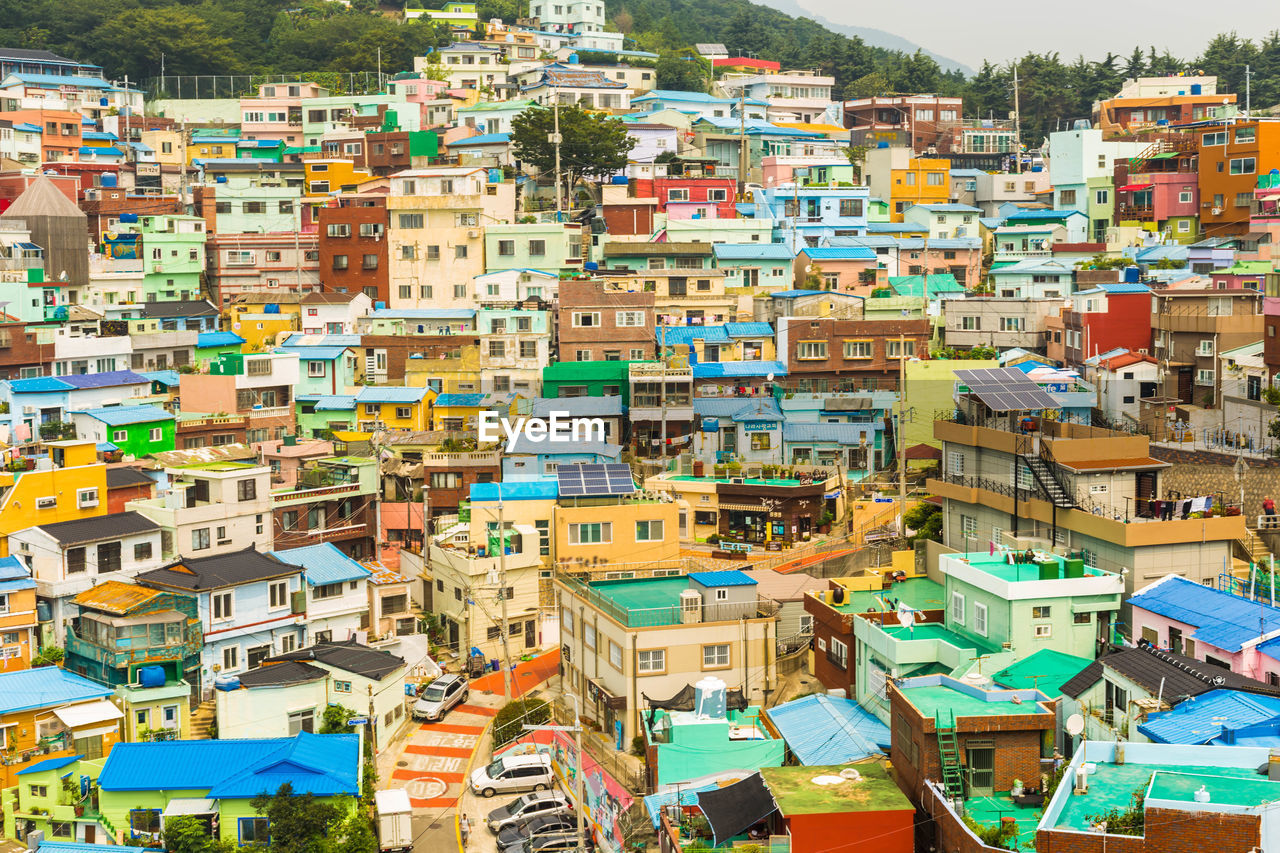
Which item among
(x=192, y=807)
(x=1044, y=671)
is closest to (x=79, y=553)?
(x=192, y=807)

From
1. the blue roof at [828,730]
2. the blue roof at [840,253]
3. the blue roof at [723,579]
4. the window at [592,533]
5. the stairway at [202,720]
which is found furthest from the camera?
the blue roof at [840,253]

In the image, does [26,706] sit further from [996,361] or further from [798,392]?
[996,361]

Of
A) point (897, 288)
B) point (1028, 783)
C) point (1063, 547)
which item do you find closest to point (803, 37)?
point (897, 288)

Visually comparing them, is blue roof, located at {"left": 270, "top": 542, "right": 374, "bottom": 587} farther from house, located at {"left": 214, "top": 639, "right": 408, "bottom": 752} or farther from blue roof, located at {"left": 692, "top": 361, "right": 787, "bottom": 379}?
blue roof, located at {"left": 692, "top": 361, "right": 787, "bottom": 379}

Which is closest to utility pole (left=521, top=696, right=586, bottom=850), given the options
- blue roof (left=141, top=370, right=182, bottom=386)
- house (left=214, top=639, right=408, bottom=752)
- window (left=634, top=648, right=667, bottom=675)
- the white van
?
the white van

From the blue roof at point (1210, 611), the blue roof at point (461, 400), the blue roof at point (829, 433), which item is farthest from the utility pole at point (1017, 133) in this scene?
the blue roof at point (1210, 611)

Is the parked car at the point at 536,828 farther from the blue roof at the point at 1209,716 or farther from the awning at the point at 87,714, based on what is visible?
the blue roof at the point at 1209,716

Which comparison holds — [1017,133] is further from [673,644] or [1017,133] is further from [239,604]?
[239,604]
